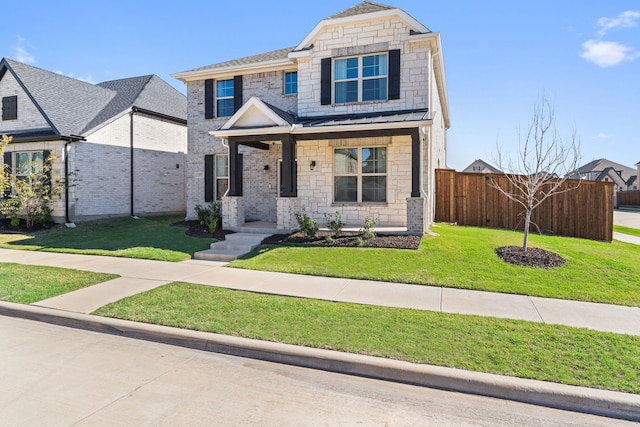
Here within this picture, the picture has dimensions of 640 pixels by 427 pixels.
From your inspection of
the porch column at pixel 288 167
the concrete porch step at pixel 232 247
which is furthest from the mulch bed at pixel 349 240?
the porch column at pixel 288 167

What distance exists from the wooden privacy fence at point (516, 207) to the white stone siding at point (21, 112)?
1702 centimetres

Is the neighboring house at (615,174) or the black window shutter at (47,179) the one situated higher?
the neighboring house at (615,174)

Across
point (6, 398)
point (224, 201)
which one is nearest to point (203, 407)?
point (6, 398)

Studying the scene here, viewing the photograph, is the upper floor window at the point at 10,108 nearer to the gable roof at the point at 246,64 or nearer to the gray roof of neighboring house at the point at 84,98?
the gray roof of neighboring house at the point at 84,98

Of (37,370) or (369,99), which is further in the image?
(369,99)

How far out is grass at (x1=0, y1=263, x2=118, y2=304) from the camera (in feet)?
22.7

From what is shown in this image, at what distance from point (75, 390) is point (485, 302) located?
5.78 meters

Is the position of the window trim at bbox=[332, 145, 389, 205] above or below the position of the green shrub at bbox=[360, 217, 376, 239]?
above

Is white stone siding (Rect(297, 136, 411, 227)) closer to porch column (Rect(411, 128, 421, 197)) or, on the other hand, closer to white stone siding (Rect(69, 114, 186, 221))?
porch column (Rect(411, 128, 421, 197))

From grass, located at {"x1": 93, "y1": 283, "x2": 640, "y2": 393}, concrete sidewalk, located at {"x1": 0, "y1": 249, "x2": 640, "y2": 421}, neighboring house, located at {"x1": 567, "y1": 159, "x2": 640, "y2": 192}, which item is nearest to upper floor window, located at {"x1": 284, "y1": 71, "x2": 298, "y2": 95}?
concrete sidewalk, located at {"x1": 0, "y1": 249, "x2": 640, "y2": 421}

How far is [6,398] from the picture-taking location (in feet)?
12.1

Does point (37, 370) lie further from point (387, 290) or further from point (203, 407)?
point (387, 290)

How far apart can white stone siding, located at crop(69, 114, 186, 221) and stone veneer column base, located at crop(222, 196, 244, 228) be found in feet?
24.4

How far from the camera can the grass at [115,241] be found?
36.0 feet
